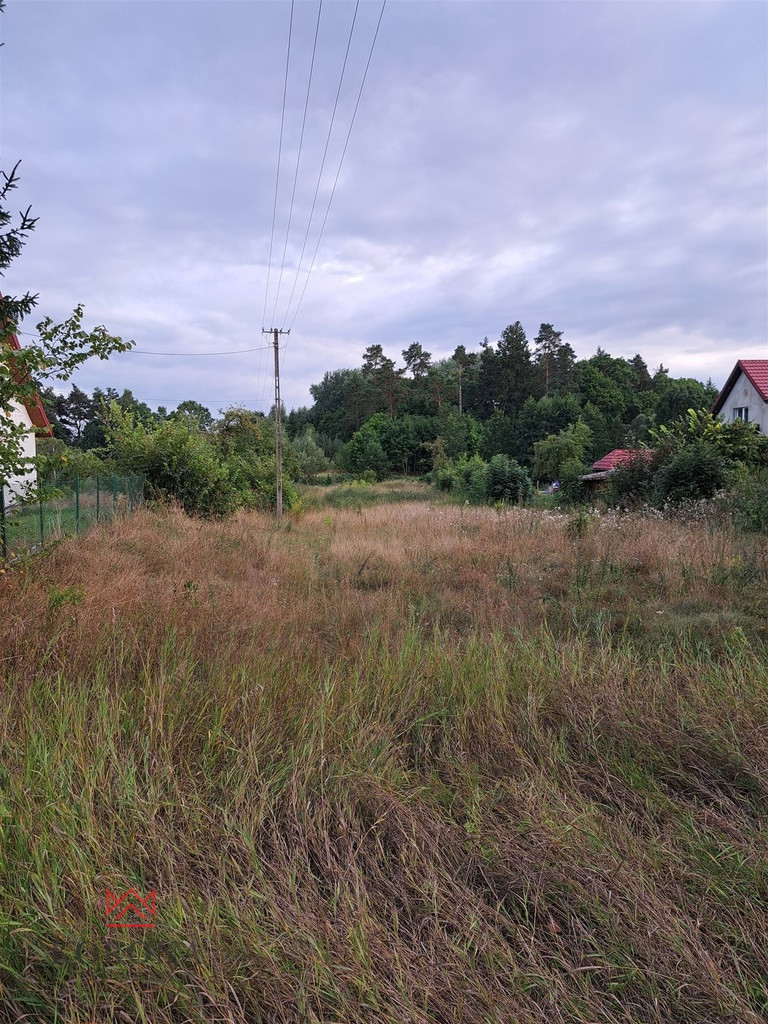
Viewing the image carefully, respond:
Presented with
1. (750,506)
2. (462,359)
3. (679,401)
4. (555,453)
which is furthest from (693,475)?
(462,359)

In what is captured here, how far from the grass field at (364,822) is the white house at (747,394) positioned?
28.6 meters

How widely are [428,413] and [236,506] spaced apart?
5740 centimetres

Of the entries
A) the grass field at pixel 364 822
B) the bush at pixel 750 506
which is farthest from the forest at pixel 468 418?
the grass field at pixel 364 822

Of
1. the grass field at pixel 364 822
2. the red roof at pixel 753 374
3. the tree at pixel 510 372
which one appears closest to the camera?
the grass field at pixel 364 822

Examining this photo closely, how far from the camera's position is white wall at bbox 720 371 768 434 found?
28.6 meters

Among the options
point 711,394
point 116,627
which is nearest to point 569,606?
point 116,627

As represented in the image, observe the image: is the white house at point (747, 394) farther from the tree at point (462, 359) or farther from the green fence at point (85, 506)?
the tree at point (462, 359)

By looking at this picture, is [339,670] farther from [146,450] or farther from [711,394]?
[711,394]

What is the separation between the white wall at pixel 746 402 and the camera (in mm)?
28609

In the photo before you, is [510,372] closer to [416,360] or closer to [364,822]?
[416,360]

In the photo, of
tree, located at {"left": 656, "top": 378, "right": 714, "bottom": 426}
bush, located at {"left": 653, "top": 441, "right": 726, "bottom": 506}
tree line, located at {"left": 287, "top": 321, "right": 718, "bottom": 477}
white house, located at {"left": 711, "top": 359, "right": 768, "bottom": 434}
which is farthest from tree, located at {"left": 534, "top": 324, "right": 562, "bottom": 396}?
bush, located at {"left": 653, "top": 441, "right": 726, "bottom": 506}

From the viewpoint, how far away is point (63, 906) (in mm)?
1915

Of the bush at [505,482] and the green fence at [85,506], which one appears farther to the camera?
the bush at [505,482]

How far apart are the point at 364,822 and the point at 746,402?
3397 centimetres
